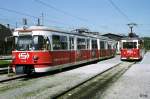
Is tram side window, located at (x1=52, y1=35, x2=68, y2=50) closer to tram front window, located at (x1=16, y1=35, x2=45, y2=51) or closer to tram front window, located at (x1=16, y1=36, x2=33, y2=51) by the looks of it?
tram front window, located at (x1=16, y1=35, x2=45, y2=51)

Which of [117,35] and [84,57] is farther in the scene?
[117,35]

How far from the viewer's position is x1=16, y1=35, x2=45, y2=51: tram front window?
61.5ft

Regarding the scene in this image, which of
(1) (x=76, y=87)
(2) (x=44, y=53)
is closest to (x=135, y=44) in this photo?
(2) (x=44, y=53)

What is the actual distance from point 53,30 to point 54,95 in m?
8.92

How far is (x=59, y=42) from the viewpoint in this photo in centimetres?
2105

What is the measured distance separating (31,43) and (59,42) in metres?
2.68

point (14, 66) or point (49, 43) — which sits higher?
point (49, 43)

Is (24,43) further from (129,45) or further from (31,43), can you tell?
(129,45)

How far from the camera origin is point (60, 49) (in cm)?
2117

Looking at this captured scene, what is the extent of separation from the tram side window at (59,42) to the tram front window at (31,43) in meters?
1.23

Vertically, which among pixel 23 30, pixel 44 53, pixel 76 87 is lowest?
pixel 76 87

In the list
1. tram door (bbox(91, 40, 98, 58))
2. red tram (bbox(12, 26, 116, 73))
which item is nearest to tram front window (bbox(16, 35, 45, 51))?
red tram (bbox(12, 26, 116, 73))

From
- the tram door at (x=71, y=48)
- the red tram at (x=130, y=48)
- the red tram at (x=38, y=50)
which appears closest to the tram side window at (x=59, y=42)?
the red tram at (x=38, y=50)

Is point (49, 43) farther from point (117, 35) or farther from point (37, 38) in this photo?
point (117, 35)
